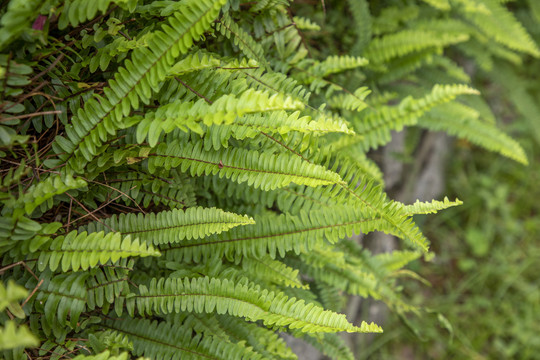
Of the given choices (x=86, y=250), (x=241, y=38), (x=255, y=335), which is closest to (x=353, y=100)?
(x=241, y=38)

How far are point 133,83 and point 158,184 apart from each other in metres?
0.41

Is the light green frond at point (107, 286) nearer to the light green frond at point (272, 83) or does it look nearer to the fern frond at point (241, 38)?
the light green frond at point (272, 83)

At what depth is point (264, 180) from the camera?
1334mm

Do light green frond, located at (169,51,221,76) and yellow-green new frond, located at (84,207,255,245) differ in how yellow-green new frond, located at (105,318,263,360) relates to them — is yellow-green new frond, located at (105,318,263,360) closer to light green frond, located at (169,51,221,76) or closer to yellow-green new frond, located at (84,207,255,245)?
yellow-green new frond, located at (84,207,255,245)

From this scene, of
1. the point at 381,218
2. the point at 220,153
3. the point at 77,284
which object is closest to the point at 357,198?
the point at 381,218

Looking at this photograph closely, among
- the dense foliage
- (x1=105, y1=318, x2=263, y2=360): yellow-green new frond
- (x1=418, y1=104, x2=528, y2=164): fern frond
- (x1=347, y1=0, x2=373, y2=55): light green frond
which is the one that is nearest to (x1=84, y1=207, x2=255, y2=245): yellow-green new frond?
the dense foliage

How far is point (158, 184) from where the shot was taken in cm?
147

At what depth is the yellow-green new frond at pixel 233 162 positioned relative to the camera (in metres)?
1.32

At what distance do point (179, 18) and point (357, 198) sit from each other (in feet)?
2.76

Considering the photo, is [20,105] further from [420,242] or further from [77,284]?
[420,242]

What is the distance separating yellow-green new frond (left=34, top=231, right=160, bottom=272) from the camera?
1.17 m

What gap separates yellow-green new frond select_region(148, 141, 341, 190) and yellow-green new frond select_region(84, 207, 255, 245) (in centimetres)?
14

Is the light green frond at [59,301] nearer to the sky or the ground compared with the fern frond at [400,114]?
nearer to the ground

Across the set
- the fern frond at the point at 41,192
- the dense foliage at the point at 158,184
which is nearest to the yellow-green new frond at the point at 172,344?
the dense foliage at the point at 158,184
